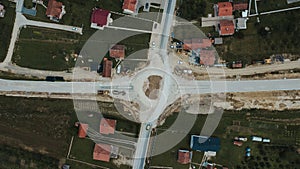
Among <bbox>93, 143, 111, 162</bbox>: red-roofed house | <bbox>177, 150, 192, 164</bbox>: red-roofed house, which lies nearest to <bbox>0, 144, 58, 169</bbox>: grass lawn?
<bbox>93, 143, 111, 162</bbox>: red-roofed house

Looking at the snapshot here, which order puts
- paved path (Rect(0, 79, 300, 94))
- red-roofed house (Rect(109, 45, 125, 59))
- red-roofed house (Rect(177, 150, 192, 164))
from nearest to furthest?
1. red-roofed house (Rect(177, 150, 192, 164))
2. paved path (Rect(0, 79, 300, 94))
3. red-roofed house (Rect(109, 45, 125, 59))

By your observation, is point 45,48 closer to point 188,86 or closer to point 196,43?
point 188,86

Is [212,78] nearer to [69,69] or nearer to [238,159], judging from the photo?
[238,159]

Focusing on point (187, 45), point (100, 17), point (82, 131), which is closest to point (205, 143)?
point (187, 45)

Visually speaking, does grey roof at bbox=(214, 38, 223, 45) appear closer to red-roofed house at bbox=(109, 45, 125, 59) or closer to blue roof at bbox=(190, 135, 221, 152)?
red-roofed house at bbox=(109, 45, 125, 59)

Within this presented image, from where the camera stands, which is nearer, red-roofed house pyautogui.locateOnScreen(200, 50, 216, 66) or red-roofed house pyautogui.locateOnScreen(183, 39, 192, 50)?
red-roofed house pyautogui.locateOnScreen(200, 50, 216, 66)

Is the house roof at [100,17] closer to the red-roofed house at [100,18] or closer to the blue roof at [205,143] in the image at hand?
the red-roofed house at [100,18]
